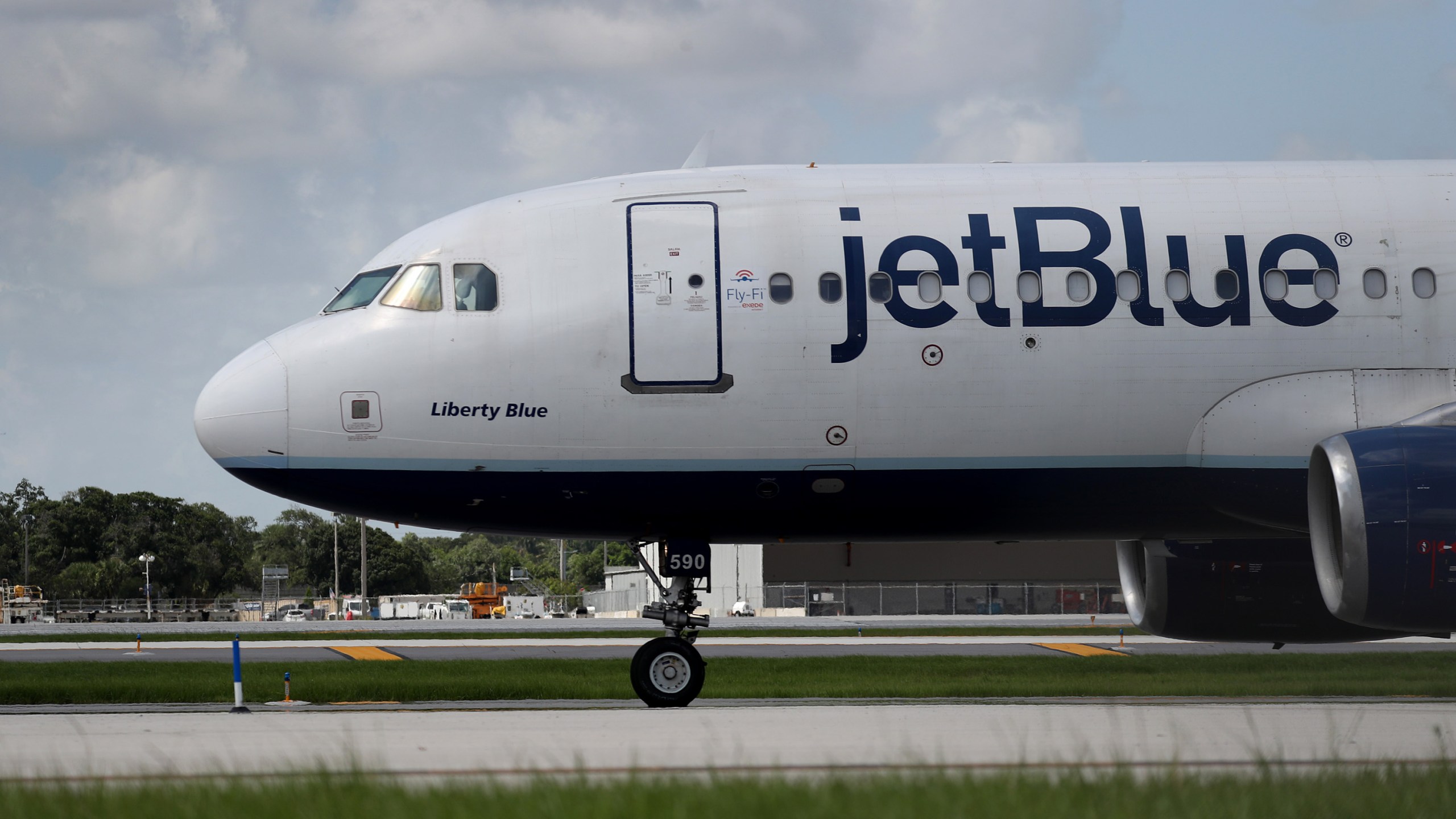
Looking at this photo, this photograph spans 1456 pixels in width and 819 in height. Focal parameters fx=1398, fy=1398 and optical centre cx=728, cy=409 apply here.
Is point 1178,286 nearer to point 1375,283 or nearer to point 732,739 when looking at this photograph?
point 1375,283

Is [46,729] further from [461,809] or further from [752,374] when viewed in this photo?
[461,809]

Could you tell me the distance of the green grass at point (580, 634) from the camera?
44.3 metres

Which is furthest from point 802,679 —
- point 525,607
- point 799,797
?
point 525,607

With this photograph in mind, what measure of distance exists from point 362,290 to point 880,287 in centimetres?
565

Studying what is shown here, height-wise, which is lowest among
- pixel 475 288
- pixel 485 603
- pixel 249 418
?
pixel 485 603

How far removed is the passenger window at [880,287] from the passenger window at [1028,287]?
4.34ft

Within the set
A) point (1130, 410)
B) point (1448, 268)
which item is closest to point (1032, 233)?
point (1130, 410)


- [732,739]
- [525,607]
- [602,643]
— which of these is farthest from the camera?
[525,607]

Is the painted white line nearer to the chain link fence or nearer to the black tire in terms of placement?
the black tire

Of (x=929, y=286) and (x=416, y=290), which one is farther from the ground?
(x=416, y=290)

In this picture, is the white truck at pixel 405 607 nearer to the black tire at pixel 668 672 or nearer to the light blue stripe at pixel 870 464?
the black tire at pixel 668 672

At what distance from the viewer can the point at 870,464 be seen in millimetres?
14789

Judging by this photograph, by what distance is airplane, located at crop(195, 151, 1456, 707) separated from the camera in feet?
48.0

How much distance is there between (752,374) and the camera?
1464 cm
